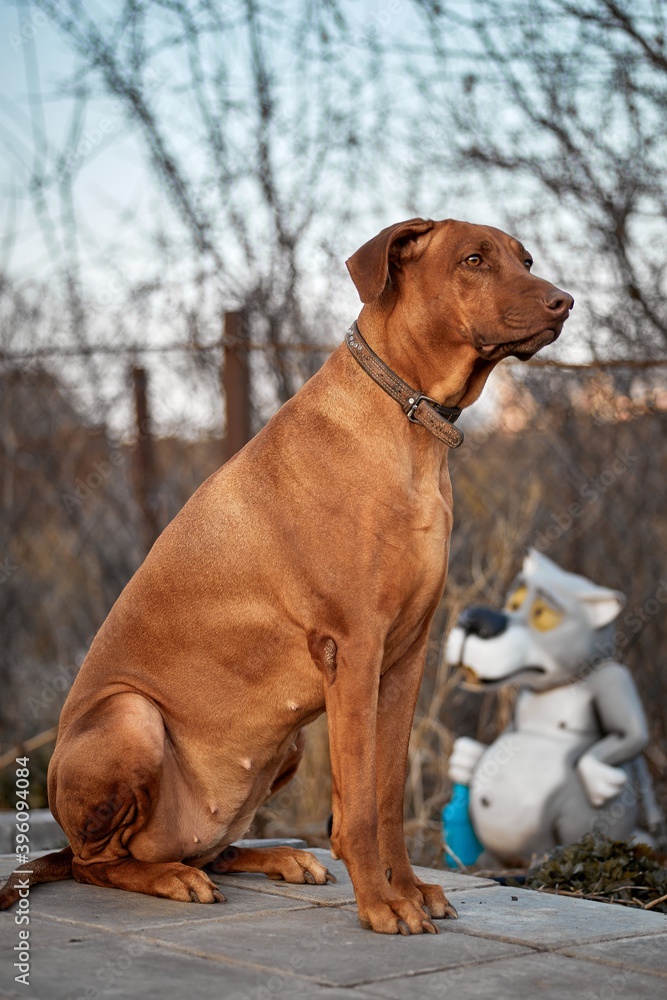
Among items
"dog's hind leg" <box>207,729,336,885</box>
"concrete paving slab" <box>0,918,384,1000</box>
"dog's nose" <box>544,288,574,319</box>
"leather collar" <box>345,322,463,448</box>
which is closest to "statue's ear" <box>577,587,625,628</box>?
"dog's hind leg" <box>207,729,336,885</box>

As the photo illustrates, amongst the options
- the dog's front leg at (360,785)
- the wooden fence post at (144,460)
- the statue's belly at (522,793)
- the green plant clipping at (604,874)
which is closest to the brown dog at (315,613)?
the dog's front leg at (360,785)

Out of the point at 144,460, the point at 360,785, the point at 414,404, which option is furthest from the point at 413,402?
the point at 144,460

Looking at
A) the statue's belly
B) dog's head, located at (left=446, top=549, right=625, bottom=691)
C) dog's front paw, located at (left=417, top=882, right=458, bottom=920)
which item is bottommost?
the statue's belly

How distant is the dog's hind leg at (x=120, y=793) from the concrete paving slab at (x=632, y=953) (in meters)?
1.05

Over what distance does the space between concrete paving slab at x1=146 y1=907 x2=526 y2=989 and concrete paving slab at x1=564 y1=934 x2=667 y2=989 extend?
0.17 m

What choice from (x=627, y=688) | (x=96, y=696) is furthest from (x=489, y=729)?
(x=96, y=696)

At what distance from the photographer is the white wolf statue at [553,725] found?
4676mm

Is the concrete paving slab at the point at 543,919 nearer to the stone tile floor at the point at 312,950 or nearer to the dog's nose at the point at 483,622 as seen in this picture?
the stone tile floor at the point at 312,950

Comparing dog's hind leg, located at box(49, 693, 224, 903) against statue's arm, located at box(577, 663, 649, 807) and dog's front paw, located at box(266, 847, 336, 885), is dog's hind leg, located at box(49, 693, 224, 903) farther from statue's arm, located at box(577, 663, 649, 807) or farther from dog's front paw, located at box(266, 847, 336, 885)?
statue's arm, located at box(577, 663, 649, 807)

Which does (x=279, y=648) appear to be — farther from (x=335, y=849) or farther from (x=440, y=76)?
(x=440, y=76)

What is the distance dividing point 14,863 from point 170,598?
112 cm

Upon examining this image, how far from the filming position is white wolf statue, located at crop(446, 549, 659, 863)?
4.68 m

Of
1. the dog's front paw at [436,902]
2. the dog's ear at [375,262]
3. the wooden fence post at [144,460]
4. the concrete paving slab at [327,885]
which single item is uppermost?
the dog's ear at [375,262]

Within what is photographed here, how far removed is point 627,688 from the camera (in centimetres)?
480
